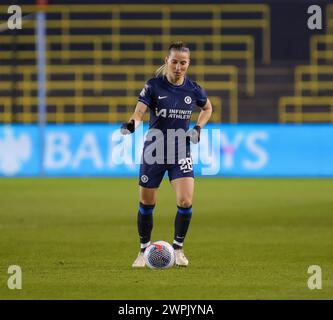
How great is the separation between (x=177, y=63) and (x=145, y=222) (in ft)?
5.25

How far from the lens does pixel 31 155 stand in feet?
88.7

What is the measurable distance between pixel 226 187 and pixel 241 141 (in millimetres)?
3819

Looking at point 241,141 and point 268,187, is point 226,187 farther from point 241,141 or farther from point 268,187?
point 241,141

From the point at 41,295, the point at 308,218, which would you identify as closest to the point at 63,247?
the point at 41,295

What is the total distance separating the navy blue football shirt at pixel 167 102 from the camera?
9836 mm

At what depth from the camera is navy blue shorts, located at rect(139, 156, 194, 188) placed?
32.2ft

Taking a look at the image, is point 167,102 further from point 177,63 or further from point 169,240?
point 169,240

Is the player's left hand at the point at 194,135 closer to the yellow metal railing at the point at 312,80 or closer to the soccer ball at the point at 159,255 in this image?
the soccer ball at the point at 159,255

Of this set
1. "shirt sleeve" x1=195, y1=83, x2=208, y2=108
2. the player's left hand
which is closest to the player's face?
"shirt sleeve" x1=195, y1=83, x2=208, y2=108

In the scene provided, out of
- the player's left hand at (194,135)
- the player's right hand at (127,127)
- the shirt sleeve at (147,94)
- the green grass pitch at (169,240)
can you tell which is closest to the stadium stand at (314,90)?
the green grass pitch at (169,240)

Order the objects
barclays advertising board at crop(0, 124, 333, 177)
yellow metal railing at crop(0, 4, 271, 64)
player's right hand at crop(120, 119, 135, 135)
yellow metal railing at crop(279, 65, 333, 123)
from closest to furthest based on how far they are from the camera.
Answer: player's right hand at crop(120, 119, 135, 135), barclays advertising board at crop(0, 124, 333, 177), yellow metal railing at crop(279, 65, 333, 123), yellow metal railing at crop(0, 4, 271, 64)

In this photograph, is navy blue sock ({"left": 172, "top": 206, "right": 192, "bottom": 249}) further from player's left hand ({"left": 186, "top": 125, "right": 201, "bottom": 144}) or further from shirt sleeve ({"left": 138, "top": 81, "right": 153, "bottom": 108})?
shirt sleeve ({"left": 138, "top": 81, "right": 153, "bottom": 108})

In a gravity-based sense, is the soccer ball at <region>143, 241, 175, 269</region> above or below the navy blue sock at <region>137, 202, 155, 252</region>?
below

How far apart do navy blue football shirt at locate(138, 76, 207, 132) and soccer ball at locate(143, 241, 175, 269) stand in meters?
1.13
